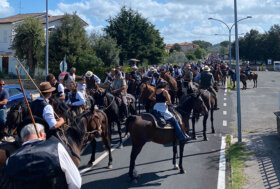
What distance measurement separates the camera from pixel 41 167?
11.4 feet

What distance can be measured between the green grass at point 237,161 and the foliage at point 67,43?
2278cm

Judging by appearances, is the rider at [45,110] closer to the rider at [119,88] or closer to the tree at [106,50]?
the rider at [119,88]

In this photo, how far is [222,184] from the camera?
7.36 m

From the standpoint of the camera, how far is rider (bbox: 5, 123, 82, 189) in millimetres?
3436

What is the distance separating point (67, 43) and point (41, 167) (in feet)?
93.9

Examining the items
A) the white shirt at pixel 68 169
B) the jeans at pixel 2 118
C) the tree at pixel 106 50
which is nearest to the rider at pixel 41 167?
the white shirt at pixel 68 169

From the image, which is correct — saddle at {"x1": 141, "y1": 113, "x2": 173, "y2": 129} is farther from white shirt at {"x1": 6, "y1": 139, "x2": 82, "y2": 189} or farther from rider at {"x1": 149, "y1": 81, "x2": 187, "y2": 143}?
white shirt at {"x1": 6, "y1": 139, "x2": 82, "y2": 189}

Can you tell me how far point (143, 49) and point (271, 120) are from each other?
2925 cm

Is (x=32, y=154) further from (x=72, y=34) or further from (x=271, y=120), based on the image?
(x=72, y=34)

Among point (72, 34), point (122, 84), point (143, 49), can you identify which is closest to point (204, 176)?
point (122, 84)

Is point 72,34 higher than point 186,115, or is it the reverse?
point 72,34

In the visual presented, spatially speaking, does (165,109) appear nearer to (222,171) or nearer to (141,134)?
(141,134)

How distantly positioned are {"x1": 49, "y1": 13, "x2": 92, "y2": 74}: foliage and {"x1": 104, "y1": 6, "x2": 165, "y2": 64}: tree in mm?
9094

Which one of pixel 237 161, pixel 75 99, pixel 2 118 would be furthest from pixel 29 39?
pixel 237 161
